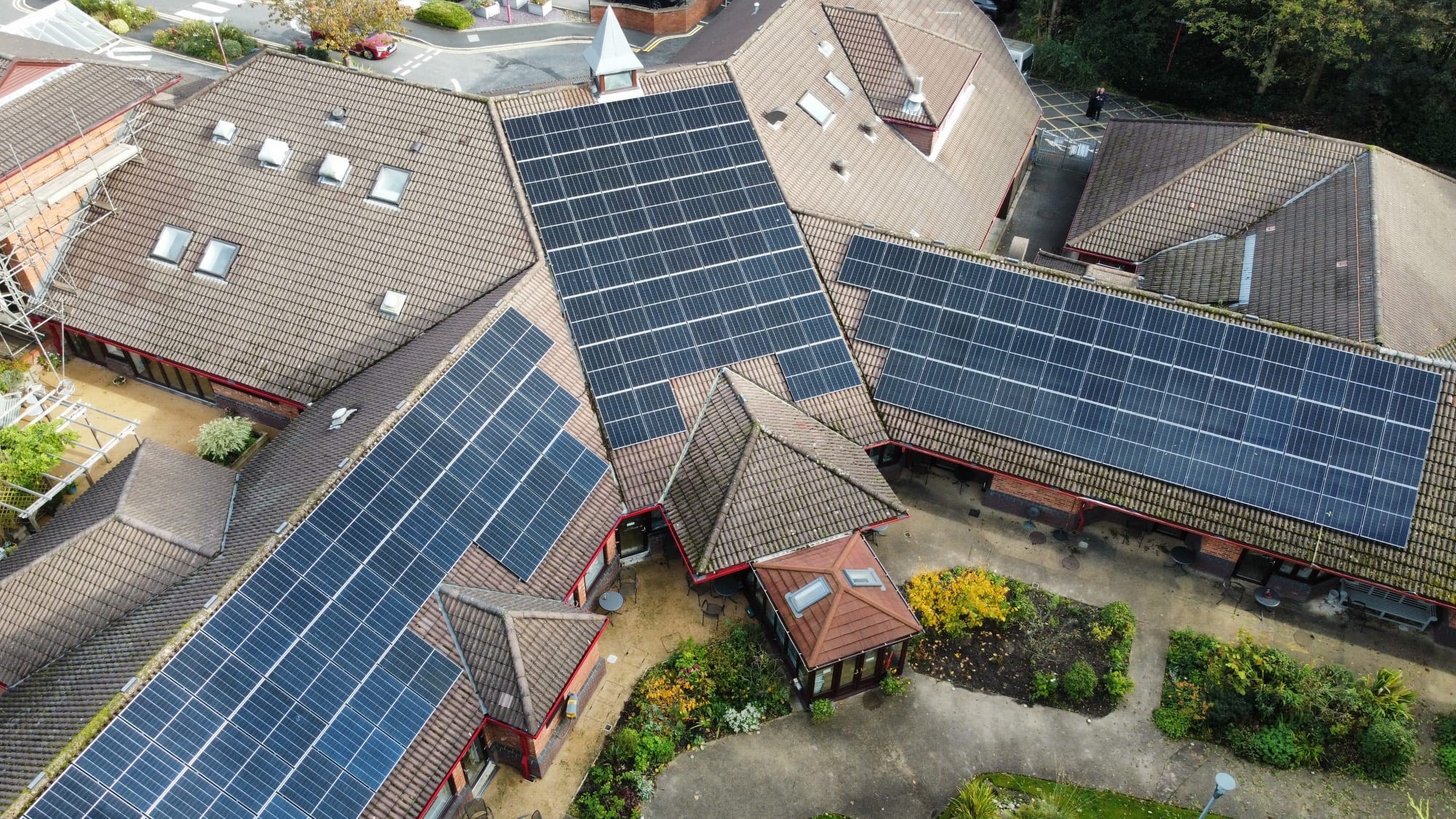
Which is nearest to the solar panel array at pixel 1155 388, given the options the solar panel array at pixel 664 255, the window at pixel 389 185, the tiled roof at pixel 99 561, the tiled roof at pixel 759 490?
the solar panel array at pixel 664 255

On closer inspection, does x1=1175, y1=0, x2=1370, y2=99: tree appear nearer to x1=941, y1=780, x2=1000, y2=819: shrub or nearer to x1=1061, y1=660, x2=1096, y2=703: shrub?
x1=1061, y1=660, x2=1096, y2=703: shrub

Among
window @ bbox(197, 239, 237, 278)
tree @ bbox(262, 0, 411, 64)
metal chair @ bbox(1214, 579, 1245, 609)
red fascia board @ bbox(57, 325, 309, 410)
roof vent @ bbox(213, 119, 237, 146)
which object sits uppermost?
roof vent @ bbox(213, 119, 237, 146)

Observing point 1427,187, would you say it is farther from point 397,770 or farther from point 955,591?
point 397,770

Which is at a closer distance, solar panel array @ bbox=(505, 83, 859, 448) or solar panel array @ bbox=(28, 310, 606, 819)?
solar panel array @ bbox=(28, 310, 606, 819)

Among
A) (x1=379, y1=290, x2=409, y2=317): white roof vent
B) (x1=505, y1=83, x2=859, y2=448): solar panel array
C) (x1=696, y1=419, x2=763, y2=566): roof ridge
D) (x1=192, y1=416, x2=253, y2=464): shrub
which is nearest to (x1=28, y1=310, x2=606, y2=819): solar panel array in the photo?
(x1=505, y1=83, x2=859, y2=448): solar panel array

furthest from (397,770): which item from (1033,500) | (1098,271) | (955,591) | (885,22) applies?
(885,22)
